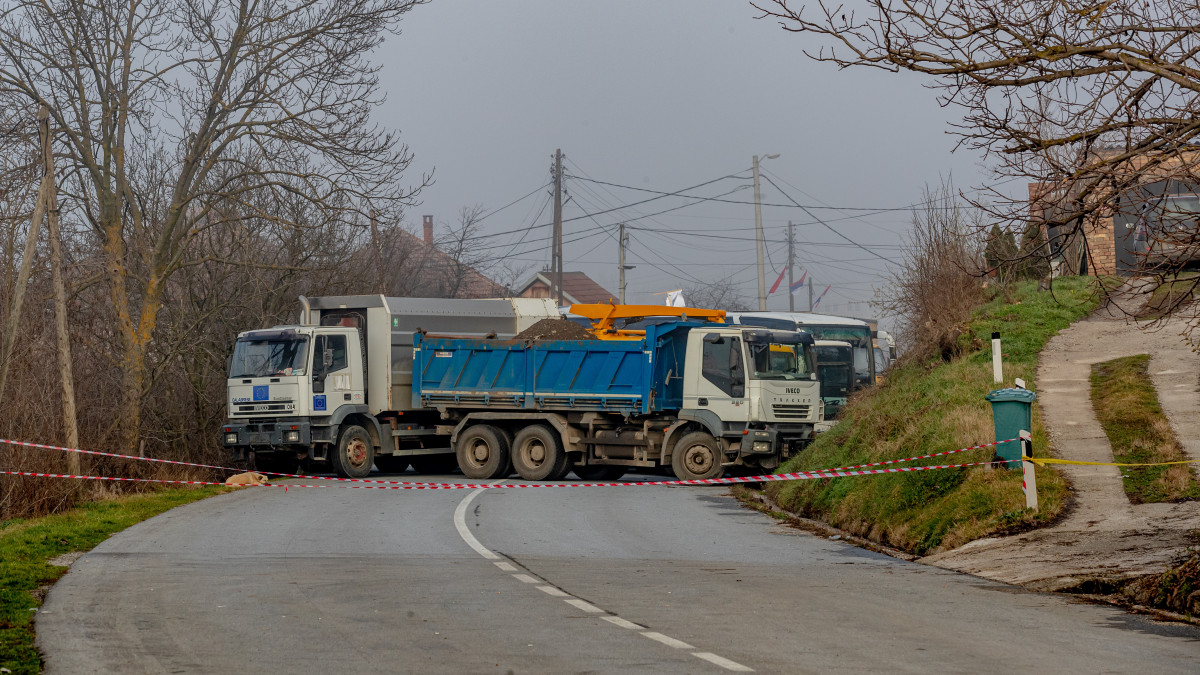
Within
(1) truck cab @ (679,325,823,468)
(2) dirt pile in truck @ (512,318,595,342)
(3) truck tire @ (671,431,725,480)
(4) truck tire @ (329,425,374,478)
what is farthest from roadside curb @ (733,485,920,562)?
(4) truck tire @ (329,425,374,478)

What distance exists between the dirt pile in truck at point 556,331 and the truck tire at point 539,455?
5.53 ft

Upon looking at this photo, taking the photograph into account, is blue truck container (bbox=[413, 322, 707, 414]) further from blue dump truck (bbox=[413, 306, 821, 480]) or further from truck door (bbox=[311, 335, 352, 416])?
truck door (bbox=[311, 335, 352, 416])

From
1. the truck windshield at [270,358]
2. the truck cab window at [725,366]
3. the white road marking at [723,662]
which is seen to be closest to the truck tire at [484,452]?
the truck windshield at [270,358]

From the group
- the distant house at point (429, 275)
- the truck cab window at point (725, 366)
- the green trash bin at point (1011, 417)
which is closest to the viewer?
the green trash bin at point (1011, 417)

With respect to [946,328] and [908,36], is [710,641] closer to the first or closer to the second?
[908,36]

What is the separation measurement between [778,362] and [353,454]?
8428 mm

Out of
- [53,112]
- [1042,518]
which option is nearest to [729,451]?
[1042,518]

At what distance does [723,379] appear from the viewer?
885 inches

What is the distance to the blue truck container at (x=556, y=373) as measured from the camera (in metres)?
22.6

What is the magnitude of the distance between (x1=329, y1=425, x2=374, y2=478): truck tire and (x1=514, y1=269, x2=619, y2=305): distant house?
59188mm

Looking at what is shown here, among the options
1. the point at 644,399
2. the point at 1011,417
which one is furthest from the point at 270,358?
the point at 1011,417

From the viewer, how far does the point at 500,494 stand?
20.4 meters

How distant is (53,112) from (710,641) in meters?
19.9

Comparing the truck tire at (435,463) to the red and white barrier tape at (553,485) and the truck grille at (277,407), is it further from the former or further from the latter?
the truck grille at (277,407)
